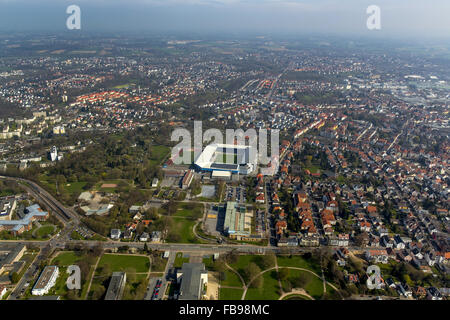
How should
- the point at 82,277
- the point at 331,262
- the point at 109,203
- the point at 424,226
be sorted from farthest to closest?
1. the point at 109,203
2. the point at 424,226
3. the point at 331,262
4. the point at 82,277

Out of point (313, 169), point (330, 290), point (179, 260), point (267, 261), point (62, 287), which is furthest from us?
point (313, 169)

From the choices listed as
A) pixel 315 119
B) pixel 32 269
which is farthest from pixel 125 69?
pixel 32 269

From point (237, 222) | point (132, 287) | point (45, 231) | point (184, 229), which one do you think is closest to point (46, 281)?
point (132, 287)

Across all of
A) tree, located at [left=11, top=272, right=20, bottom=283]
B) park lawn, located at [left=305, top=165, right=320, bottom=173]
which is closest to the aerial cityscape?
tree, located at [left=11, top=272, right=20, bottom=283]

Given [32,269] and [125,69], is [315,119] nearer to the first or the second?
[32,269]

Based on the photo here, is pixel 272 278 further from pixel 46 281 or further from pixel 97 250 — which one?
pixel 46 281

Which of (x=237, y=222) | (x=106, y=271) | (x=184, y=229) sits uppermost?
(x=237, y=222)

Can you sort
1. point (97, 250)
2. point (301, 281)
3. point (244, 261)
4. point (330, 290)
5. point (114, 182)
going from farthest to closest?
point (114, 182)
point (97, 250)
point (244, 261)
point (301, 281)
point (330, 290)
